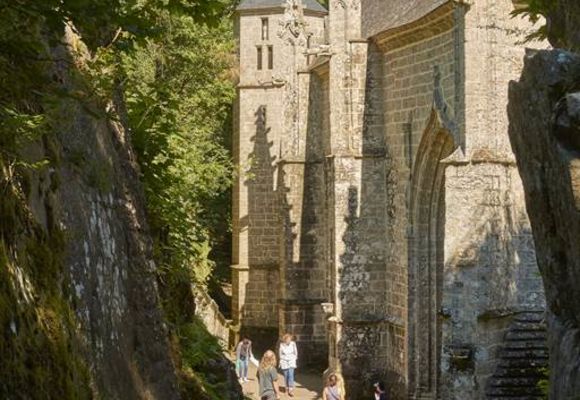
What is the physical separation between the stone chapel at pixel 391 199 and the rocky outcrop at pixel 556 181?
8.67 metres

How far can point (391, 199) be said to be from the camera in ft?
78.5

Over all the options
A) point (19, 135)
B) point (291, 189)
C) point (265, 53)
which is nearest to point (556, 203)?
point (19, 135)

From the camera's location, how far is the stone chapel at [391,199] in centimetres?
1870

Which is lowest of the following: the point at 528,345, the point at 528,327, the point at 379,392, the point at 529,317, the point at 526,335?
the point at 379,392

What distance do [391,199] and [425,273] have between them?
198 cm

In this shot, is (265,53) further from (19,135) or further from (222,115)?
(19,135)

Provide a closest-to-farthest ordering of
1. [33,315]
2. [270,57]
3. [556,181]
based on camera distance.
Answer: [33,315] < [556,181] < [270,57]

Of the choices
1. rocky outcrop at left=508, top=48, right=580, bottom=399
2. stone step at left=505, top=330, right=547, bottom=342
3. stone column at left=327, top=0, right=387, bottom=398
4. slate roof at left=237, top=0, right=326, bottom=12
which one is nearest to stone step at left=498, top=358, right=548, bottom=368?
stone step at left=505, top=330, right=547, bottom=342

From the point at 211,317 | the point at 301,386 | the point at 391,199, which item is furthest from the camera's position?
the point at 211,317

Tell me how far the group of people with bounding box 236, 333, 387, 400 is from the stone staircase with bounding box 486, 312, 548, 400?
2662 mm

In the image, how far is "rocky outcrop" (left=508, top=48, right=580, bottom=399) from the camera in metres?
7.68

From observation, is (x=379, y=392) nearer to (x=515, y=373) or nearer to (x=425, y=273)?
(x=425, y=273)

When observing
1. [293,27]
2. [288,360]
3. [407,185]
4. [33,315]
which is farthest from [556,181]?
[293,27]

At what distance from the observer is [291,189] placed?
29125 mm
